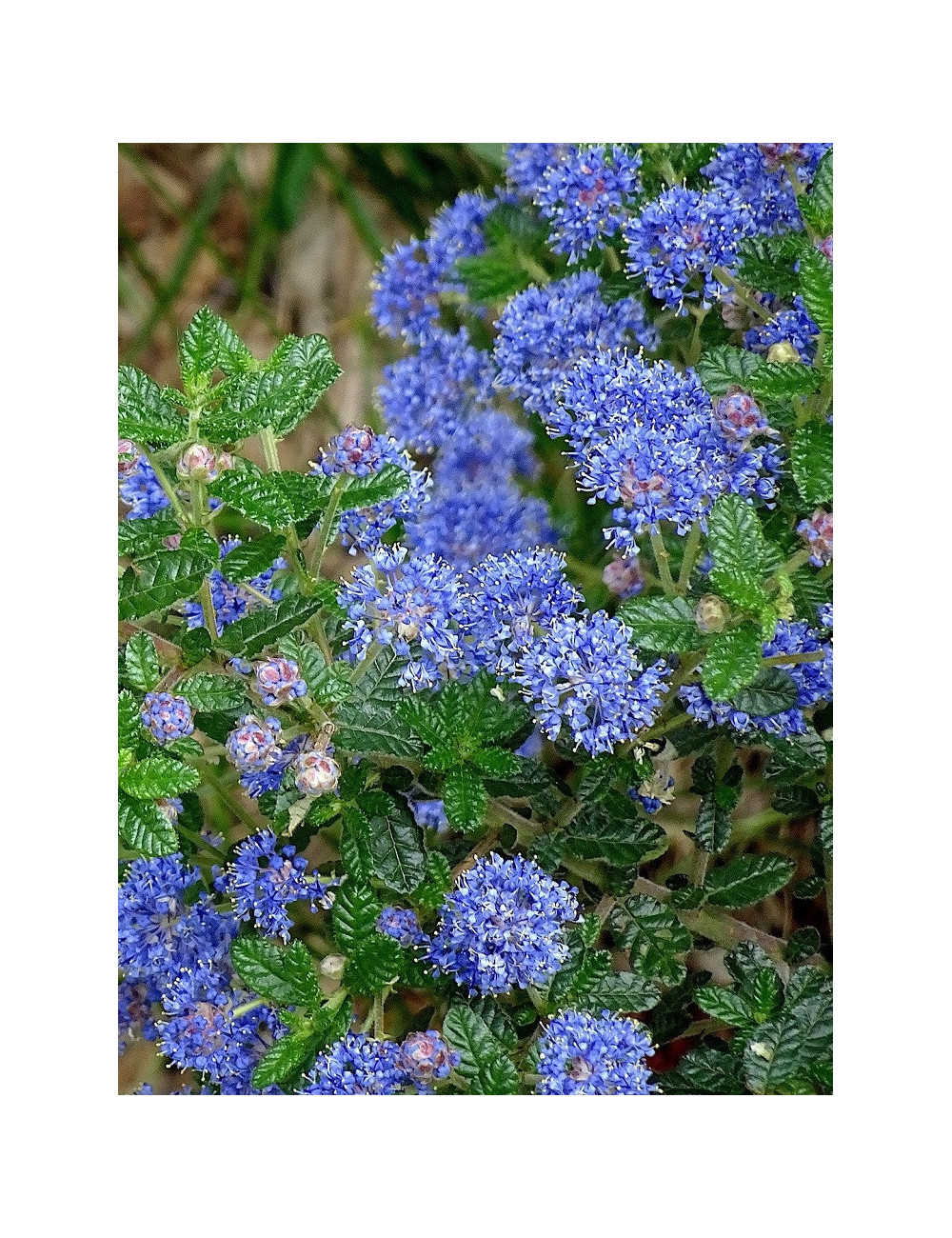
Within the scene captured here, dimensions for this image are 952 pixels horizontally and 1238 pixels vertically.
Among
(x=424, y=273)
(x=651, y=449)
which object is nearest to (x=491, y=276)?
(x=424, y=273)

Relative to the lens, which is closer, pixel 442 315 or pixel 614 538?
pixel 614 538

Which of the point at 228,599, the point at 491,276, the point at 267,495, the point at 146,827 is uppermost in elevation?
the point at 491,276

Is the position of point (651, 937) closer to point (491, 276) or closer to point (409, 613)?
point (409, 613)

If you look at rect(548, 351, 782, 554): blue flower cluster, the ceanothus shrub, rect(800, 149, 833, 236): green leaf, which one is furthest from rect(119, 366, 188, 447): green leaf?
rect(800, 149, 833, 236): green leaf
